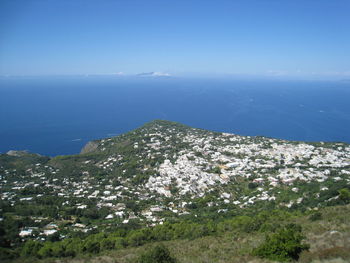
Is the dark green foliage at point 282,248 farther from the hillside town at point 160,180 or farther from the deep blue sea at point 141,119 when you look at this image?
the deep blue sea at point 141,119

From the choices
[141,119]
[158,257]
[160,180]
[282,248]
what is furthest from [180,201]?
[141,119]

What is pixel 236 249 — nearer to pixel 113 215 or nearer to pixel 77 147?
pixel 113 215

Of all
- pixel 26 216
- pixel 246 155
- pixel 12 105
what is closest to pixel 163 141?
pixel 246 155

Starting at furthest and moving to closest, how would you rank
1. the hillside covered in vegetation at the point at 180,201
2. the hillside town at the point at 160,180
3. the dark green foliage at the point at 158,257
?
the hillside town at the point at 160,180
the hillside covered in vegetation at the point at 180,201
the dark green foliage at the point at 158,257

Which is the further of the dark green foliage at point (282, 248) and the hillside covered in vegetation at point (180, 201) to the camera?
the hillside covered in vegetation at point (180, 201)

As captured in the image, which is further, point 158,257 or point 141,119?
point 141,119

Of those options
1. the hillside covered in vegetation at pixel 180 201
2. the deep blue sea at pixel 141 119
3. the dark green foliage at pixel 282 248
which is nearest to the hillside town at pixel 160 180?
the hillside covered in vegetation at pixel 180 201

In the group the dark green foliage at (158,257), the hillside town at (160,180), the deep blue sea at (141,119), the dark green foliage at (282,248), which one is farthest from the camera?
the deep blue sea at (141,119)

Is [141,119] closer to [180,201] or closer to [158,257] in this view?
[180,201]

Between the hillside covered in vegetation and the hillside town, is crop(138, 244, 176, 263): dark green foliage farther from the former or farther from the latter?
the hillside town

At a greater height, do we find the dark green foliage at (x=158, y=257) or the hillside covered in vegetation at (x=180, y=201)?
the dark green foliage at (x=158, y=257)

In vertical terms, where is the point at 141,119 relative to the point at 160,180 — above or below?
below

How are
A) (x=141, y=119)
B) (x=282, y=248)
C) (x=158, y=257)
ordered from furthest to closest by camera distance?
(x=141, y=119), (x=158, y=257), (x=282, y=248)

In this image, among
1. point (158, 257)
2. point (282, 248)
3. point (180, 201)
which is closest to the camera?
point (282, 248)
